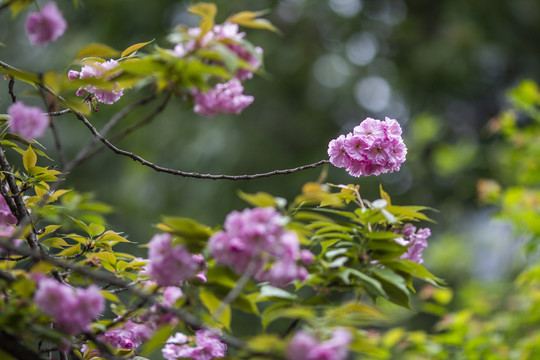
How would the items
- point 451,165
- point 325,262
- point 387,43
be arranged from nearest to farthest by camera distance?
point 325,262 → point 451,165 → point 387,43

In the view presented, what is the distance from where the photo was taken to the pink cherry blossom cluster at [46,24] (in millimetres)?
1105

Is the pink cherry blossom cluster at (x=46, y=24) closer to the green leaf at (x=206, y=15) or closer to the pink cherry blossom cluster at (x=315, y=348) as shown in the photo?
the green leaf at (x=206, y=15)

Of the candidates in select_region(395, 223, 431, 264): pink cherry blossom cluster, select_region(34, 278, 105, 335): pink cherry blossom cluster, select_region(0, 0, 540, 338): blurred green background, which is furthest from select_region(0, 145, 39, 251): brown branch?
select_region(0, 0, 540, 338): blurred green background

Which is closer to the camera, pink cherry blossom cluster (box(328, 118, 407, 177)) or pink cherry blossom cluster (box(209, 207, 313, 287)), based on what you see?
pink cherry blossom cluster (box(209, 207, 313, 287))

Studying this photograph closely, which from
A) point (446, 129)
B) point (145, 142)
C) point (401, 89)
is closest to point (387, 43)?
point (401, 89)

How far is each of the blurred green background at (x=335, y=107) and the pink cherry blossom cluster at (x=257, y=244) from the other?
490 centimetres

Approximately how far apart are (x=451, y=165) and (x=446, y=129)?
2069 mm

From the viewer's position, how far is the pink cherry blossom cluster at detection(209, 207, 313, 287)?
2.84ft

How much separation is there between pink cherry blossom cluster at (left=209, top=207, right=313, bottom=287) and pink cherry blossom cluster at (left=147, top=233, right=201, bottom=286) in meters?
0.08

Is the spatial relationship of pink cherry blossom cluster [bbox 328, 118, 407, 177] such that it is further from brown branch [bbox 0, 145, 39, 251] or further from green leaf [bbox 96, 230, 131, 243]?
brown branch [bbox 0, 145, 39, 251]

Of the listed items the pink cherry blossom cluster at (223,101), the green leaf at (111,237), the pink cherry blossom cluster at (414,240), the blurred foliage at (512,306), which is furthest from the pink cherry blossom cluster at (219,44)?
the blurred foliage at (512,306)

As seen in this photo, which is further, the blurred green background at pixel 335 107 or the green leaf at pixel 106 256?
the blurred green background at pixel 335 107

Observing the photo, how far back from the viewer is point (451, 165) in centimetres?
548

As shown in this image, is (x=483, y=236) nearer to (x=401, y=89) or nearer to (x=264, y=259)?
(x=401, y=89)
